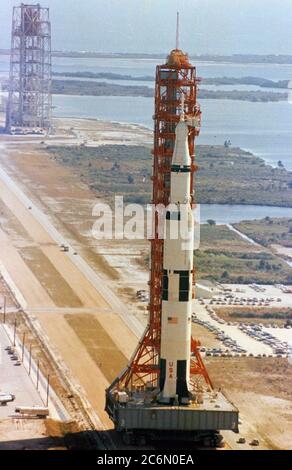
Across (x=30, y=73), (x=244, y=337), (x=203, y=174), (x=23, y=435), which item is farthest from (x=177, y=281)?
(x=30, y=73)

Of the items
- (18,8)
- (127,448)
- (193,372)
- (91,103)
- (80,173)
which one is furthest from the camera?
(91,103)

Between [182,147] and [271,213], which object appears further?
[271,213]

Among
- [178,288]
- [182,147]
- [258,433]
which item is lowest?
[258,433]

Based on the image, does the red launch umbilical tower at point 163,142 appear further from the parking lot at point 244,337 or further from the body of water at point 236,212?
the body of water at point 236,212

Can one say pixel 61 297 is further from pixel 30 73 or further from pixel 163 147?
pixel 30 73

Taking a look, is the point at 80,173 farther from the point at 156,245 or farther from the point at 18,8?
the point at 156,245

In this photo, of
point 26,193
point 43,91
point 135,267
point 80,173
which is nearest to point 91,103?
point 43,91
